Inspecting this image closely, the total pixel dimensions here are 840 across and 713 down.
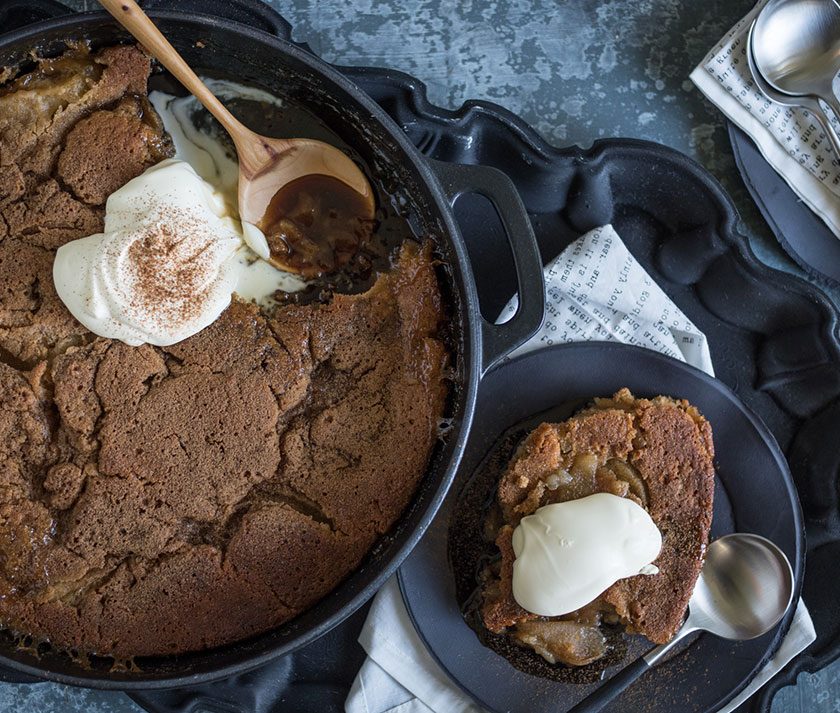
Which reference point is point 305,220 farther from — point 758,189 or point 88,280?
point 758,189

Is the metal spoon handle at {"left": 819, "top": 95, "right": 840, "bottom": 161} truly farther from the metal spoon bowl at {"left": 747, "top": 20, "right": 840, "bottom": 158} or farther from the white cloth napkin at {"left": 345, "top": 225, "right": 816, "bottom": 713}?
the white cloth napkin at {"left": 345, "top": 225, "right": 816, "bottom": 713}

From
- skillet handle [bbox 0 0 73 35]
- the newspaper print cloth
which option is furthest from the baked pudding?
skillet handle [bbox 0 0 73 35]

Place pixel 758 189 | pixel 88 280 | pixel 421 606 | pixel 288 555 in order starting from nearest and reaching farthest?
pixel 88 280
pixel 288 555
pixel 421 606
pixel 758 189

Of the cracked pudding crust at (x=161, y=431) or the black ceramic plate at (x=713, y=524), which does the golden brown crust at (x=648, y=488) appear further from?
the cracked pudding crust at (x=161, y=431)

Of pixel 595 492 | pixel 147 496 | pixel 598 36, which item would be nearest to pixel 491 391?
pixel 595 492

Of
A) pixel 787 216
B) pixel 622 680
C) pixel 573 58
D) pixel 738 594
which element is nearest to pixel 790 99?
pixel 787 216

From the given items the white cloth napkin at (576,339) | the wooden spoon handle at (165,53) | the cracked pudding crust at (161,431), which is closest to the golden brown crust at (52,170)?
the cracked pudding crust at (161,431)
